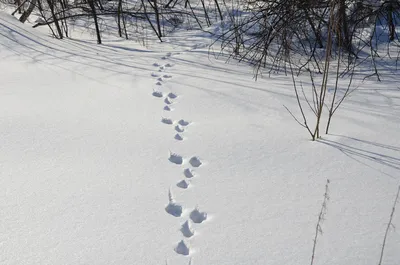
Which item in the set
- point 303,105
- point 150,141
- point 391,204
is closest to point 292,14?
point 303,105

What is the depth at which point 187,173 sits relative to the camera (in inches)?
79.8

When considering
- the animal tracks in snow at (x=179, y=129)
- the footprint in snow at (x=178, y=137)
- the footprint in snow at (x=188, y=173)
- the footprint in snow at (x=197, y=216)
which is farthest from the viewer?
the animal tracks in snow at (x=179, y=129)

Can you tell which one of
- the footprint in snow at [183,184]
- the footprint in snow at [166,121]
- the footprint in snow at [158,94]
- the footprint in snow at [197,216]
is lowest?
the footprint in snow at [197,216]

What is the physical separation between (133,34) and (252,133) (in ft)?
14.6

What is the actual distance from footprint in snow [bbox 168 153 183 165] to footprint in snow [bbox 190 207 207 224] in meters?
0.49

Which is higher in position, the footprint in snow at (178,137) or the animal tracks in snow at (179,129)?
the animal tracks in snow at (179,129)

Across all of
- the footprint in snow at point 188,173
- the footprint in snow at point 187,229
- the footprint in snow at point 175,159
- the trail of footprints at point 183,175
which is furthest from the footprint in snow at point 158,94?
the footprint in snow at point 187,229

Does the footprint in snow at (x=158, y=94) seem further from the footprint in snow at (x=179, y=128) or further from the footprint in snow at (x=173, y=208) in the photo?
the footprint in snow at (x=173, y=208)

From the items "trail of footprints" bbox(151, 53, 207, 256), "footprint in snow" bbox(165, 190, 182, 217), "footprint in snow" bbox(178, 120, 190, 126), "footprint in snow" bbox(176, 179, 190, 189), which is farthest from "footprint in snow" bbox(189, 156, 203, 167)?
"footprint in snow" bbox(178, 120, 190, 126)

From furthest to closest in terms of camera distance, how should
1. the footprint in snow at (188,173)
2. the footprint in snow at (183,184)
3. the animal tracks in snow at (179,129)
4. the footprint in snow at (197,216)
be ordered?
the animal tracks in snow at (179,129), the footprint in snow at (188,173), the footprint in snow at (183,184), the footprint in snow at (197,216)

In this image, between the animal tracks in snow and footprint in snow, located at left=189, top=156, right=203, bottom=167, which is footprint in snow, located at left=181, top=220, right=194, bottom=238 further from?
the animal tracks in snow

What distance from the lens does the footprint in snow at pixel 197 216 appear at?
163cm

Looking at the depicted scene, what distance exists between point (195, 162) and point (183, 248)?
2.41 feet

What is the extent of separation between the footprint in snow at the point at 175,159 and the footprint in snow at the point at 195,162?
0.05m
